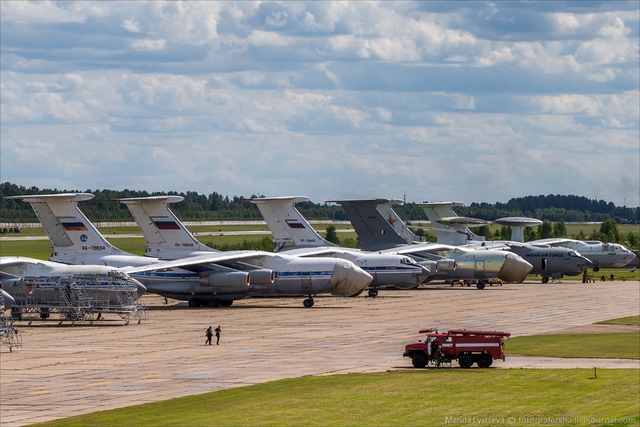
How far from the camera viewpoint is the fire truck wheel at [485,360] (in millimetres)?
44938

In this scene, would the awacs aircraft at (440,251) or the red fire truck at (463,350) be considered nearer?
the red fire truck at (463,350)

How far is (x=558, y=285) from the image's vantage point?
112 m

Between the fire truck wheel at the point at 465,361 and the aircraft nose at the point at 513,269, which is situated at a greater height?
the aircraft nose at the point at 513,269

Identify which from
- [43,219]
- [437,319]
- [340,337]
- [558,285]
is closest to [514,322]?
[437,319]

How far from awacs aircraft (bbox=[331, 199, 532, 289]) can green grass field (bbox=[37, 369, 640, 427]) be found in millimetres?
60569

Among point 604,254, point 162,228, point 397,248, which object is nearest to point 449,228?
point 604,254

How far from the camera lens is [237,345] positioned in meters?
53.6

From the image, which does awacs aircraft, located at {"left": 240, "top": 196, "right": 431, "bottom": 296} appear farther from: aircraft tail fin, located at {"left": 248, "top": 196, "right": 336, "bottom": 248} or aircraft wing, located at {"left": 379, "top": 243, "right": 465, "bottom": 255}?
aircraft wing, located at {"left": 379, "top": 243, "right": 465, "bottom": 255}

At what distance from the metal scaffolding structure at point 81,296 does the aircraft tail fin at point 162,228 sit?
16653 mm

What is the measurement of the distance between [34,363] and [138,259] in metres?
30.6

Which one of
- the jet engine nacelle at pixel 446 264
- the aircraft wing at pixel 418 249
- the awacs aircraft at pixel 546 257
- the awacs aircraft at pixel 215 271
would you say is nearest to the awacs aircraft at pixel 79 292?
the awacs aircraft at pixel 215 271

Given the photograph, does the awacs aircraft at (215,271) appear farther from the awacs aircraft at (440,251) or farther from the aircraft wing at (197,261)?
the awacs aircraft at (440,251)

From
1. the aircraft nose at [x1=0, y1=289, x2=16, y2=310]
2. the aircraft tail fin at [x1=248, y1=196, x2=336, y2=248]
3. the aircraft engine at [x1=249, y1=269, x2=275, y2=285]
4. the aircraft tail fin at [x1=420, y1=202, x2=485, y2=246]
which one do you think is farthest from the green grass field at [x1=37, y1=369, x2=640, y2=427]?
the aircraft tail fin at [x1=420, y1=202, x2=485, y2=246]

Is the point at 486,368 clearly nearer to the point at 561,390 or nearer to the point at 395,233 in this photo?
the point at 561,390
